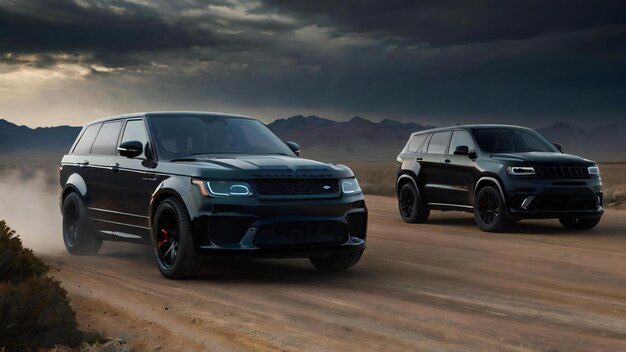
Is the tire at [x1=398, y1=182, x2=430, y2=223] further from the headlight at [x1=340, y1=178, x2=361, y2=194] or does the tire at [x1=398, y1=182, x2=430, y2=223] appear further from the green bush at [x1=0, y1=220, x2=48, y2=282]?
the green bush at [x1=0, y1=220, x2=48, y2=282]

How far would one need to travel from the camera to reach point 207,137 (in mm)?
10312

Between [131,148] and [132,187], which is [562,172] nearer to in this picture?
[132,187]

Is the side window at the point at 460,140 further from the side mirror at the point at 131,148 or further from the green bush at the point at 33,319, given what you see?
the green bush at the point at 33,319

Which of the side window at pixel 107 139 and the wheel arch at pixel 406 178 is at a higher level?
the side window at pixel 107 139

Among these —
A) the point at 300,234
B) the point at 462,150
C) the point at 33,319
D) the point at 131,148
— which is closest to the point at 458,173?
the point at 462,150

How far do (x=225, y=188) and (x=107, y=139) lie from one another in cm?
312

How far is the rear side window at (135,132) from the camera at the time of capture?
33.7 feet

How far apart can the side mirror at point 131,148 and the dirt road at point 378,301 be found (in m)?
1.37

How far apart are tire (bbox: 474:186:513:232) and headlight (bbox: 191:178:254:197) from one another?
713 cm

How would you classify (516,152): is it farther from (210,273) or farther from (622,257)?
(210,273)

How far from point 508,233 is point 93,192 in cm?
719

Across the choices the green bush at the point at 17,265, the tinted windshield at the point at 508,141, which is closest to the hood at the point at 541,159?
the tinted windshield at the point at 508,141

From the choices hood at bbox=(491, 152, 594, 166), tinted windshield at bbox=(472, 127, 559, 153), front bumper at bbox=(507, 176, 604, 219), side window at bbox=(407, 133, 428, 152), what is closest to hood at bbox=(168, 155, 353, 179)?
front bumper at bbox=(507, 176, 604, 219)

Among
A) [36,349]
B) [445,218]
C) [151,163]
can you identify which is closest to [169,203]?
[151,163]
